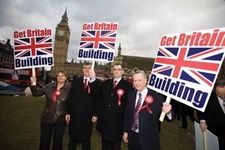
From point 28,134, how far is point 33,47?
331 cm

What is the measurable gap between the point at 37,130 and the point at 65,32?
347ft

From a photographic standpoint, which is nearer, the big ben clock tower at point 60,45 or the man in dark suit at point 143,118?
the man in dark suit at point 143,118

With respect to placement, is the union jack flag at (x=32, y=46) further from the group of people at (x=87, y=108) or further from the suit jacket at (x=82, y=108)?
the suit jacket at (x=82, y=108)

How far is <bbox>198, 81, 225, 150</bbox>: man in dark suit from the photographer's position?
5.22 metres

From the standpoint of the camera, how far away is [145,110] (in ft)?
13.9

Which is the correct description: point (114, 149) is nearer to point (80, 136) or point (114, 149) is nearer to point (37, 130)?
point (80, 136)

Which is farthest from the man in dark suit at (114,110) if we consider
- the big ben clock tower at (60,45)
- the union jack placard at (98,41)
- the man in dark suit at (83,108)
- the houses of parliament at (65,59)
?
the big ben clock tower at (60,45)

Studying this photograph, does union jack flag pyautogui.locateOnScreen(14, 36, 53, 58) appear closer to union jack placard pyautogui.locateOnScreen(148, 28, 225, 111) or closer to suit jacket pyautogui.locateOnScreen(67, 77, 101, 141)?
suit jacket pyautogui.locateOnScreen(67, 77, 101, 141)

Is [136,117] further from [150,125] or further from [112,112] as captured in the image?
[112,112]

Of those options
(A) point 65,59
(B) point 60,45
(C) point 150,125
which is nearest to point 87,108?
(C) point 150,125

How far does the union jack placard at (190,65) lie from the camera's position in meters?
3.54

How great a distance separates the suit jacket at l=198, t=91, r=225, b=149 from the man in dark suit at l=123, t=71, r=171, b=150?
1675 millimetres

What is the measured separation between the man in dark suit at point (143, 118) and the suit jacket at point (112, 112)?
2.24ft

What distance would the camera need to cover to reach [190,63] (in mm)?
3932
